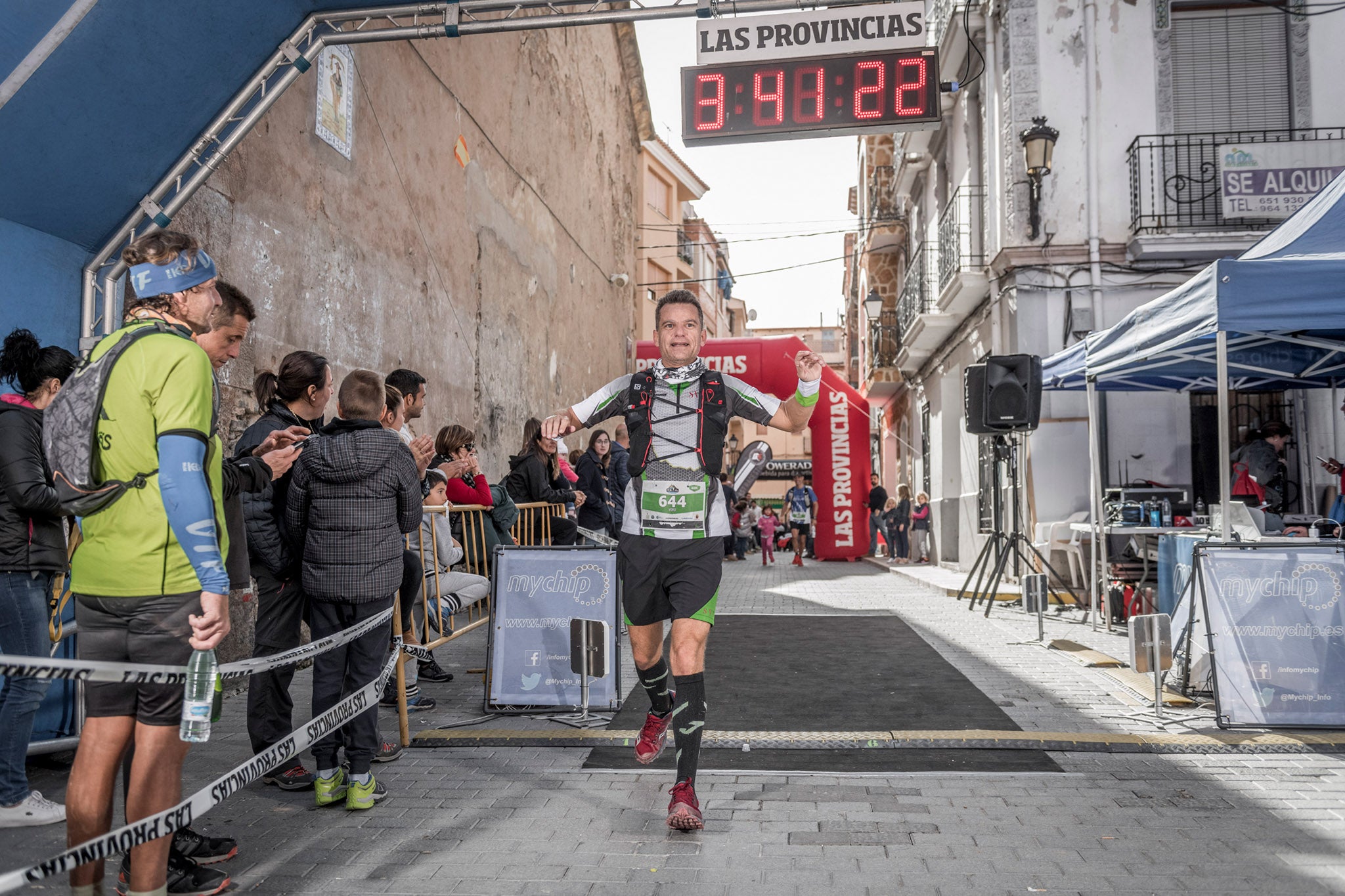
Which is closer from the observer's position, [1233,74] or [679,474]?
[679,474]

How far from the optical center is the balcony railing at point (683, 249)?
1623 inches

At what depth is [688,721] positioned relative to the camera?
405cm

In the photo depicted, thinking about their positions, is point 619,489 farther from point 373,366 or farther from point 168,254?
point 168,254

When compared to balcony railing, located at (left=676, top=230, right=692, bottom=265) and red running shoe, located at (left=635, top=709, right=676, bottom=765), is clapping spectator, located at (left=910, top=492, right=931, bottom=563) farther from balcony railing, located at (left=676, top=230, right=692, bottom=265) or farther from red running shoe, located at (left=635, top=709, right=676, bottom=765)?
balcony railing, located at (left=676, top=230, right=692, bottom=265)

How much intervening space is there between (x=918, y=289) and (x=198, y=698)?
18.8m

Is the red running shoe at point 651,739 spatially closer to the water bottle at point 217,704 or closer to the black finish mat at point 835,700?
the black finish mat at point 835,700

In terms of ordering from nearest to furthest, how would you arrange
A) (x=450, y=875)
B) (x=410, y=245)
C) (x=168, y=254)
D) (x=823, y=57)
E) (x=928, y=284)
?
(x=168, y=254), (x=450, y=875), (x=823, y=57), (x=410, y=245), (x=928, y=284)

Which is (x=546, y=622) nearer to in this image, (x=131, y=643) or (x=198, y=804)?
(x=198, y=804)

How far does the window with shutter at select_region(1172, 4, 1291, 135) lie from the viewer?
1313 centimetres

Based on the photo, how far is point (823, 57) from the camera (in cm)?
859

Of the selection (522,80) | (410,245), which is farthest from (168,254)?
(522,80)

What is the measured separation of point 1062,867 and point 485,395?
11.7m

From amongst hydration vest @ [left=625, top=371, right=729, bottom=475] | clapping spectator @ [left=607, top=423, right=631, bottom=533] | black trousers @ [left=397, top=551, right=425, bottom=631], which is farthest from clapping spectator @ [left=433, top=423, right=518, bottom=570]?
hydration vest @ [left=625, top=371, right=729, bottom=475]

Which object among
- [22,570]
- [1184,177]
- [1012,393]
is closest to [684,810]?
[22,570]
